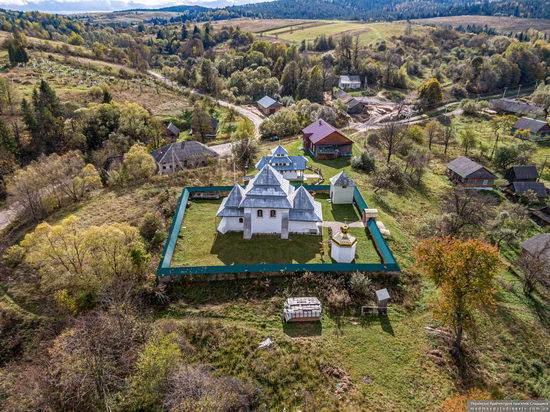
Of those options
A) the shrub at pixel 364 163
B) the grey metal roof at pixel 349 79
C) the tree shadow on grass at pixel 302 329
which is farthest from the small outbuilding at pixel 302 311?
the grey metal roof at pixel 349 79

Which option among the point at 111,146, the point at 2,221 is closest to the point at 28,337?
the point at 2,221

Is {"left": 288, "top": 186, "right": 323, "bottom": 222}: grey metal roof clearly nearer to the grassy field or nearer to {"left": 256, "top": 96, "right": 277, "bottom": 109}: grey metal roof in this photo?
{"left": 256, "top": 96, "right": 277, "bottom": 109}: grey metal roof

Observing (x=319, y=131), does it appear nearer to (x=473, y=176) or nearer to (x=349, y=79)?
(x=473, y=176)

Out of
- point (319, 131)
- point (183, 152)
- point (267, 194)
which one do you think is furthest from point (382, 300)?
point (183, 152)

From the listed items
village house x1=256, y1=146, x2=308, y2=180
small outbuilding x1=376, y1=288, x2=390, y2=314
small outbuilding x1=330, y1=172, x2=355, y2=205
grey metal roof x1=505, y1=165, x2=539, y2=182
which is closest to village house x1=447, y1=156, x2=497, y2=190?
grey metal roof x1=505, y1=165, x2=539, y2=182

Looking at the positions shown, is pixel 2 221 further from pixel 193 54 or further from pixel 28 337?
pixel 193 54

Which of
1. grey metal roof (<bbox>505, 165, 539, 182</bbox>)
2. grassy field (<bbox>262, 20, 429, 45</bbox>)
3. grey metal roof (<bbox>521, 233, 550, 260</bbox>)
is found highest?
grassy field (<bbox>262, 20, 429, 45</bbox>)
